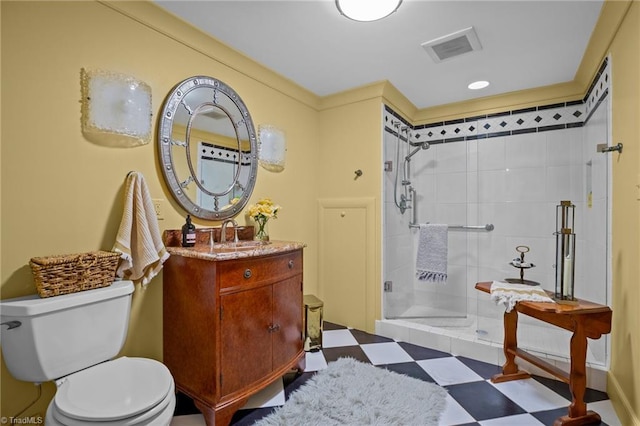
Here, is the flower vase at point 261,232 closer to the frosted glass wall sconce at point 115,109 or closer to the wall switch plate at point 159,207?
the wall switch plate at point 159,207

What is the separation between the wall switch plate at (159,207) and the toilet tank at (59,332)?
48cm

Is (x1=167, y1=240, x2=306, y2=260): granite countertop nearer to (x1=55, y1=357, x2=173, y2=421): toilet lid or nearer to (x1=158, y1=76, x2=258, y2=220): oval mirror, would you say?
(x1=158, y1=76, x2=258, y2=220): oval mirror

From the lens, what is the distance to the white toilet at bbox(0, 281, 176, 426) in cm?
96

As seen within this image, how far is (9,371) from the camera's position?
112 cm

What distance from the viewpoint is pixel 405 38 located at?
74.9 inches

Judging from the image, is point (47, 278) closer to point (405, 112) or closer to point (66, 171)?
point (66, 171)

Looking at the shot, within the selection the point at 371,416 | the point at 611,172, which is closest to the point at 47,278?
the point at 371,416

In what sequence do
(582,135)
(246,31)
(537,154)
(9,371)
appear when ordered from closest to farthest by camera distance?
(9,371), (246,31), (582,135), (537,154)

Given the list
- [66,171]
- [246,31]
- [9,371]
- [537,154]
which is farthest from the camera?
[537,154]

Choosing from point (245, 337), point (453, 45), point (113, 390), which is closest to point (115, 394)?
point (113, 390)

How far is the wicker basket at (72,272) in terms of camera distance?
114cm

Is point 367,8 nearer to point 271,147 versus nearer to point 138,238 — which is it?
point 271,147

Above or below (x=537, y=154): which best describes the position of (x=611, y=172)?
below

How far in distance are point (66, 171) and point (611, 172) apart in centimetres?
281
